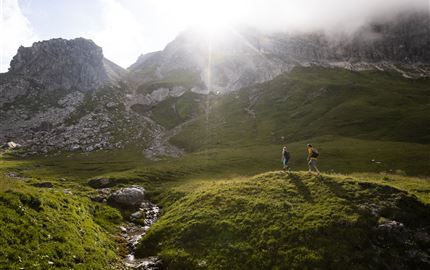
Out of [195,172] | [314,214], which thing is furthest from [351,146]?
[314,214]

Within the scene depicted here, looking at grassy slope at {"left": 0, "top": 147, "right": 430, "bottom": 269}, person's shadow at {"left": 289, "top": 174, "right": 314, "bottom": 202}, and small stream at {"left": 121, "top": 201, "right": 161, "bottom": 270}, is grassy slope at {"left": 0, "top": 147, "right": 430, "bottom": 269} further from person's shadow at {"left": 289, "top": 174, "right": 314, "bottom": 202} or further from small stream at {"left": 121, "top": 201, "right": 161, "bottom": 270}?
small stream at {"left": 121, "top": 201, "right": 161, "bottom": 270}

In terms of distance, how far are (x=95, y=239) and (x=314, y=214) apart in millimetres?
20837

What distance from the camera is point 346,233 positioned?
1161 inches

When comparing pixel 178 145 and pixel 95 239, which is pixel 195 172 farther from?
pixel 178 145

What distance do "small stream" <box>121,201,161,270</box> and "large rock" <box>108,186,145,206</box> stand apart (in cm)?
134

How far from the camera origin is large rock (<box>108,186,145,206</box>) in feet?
170

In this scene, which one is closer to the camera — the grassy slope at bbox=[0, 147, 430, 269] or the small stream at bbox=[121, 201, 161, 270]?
the grassy slope at bbox=[0, 147, 430, 269]

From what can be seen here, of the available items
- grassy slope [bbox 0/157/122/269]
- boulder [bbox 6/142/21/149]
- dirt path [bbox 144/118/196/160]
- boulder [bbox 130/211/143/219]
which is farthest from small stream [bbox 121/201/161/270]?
boulder [bbox 6/142/21/149]

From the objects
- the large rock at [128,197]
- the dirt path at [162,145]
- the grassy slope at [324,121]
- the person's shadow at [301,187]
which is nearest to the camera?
the person's shadow at [301,187]

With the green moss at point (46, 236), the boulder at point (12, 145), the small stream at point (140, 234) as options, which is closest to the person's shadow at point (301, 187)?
the small stream at point (140, 234)

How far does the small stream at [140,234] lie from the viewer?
102 ft

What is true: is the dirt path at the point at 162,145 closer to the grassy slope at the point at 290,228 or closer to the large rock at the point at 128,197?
the large rock at the point at 128,197

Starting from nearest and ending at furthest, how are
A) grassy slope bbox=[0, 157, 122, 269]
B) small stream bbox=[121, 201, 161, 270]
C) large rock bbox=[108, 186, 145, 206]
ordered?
grassy slope bbox=[0, 157, 122, 269] < small stream bbox=[121, 201, 161, 270] < large rock bbox=[108, 186, 145, 206]

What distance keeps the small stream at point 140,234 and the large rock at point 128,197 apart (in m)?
1.34
